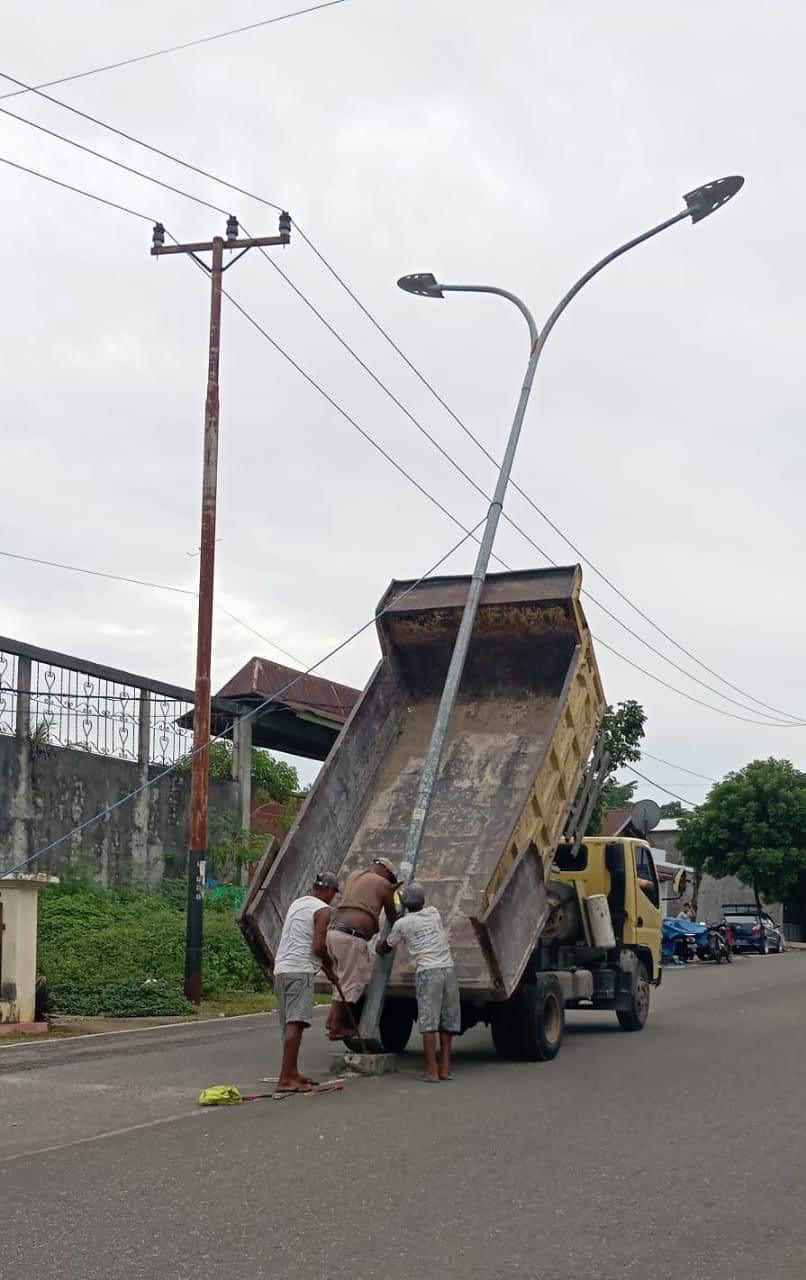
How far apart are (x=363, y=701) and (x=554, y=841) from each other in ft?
7.73

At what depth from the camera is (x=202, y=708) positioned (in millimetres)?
19734

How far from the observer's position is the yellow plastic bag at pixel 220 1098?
10.2m

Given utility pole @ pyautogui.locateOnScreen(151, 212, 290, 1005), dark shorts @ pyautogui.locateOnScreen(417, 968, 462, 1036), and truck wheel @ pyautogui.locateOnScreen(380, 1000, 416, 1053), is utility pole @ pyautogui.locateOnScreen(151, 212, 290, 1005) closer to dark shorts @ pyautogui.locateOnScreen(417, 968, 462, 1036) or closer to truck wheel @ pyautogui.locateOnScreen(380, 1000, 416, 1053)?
truck wheel @ pyautogui.locateOnScreen(380, 1000, 416, 1053)

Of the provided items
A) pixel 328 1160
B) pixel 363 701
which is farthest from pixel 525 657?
pixel 328 1160

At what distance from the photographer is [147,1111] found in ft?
33.0

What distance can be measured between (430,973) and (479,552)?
477 cm

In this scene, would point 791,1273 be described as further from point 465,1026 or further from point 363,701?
point 363,701

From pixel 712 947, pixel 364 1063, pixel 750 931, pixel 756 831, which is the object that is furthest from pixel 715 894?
pixel 364 1063

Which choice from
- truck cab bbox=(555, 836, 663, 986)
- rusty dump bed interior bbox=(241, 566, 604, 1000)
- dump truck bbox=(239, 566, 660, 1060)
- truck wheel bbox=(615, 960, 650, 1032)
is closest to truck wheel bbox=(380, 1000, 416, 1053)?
dump truck bbox=(239, 566, 660, 1060)

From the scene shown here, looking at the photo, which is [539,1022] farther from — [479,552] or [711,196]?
[711,196]

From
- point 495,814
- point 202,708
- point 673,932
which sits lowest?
point 673,932

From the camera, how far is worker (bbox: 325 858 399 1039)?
1189 centimetres

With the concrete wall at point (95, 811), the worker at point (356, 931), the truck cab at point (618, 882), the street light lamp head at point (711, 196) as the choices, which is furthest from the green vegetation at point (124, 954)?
the street light lamp head at point (711, 196)

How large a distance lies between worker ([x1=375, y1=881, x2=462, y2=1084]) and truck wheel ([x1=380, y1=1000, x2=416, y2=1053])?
40.5 inches
